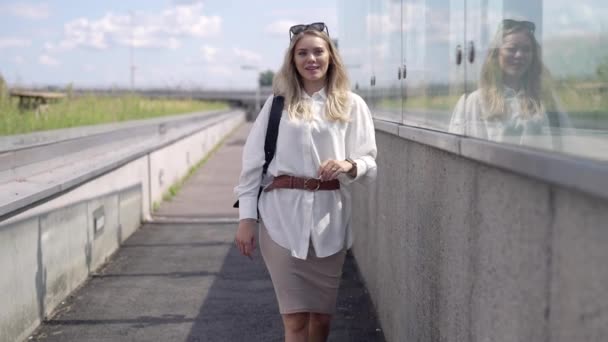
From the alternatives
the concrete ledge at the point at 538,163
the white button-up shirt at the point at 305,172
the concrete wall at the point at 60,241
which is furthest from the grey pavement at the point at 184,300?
the concrete ledge at the point at 538,163

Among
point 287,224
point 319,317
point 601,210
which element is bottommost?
point 319,317

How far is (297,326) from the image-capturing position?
14.6ft

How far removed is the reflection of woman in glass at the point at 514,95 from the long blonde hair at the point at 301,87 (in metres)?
0.86

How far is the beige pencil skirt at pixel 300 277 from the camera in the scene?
436cm

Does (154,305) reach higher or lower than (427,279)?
lower

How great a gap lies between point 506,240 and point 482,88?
0.84m

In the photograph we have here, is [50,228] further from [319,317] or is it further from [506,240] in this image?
[506,240]

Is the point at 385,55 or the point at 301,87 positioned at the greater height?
the point at 385,55

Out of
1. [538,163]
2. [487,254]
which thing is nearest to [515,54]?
[487,254]

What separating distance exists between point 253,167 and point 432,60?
43.1 inches

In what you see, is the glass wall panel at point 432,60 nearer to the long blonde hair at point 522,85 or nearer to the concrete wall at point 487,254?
the concrete wall at point 487,254

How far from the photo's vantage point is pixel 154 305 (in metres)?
7.62

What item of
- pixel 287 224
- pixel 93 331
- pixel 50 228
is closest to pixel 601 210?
pixel 287 224

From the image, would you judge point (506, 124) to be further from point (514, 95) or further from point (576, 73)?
point (576, 73)
